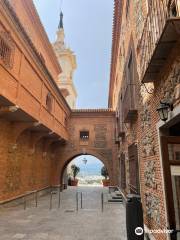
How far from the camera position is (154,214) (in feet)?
16.2

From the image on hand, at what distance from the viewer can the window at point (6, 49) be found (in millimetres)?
7480

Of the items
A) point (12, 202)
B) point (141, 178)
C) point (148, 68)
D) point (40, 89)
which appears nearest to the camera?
point (148, 68)

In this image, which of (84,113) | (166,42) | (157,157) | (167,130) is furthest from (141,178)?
(84,113)

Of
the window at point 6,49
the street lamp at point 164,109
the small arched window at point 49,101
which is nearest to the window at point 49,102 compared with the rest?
the small arched window at point 49,101

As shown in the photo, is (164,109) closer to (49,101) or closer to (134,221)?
(134,221)

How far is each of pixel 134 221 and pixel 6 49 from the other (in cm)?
736

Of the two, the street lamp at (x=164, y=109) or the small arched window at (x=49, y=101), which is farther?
the small arched window at (x=49, y=101)

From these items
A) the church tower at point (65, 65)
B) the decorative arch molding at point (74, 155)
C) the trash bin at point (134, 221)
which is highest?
the church tower at point (65, 65)

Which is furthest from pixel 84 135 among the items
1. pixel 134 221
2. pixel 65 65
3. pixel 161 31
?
pixel 161 31

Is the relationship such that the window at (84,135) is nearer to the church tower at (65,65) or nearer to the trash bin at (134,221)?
the church tower at (65,65)

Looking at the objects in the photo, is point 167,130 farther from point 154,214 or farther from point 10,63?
point 10,63

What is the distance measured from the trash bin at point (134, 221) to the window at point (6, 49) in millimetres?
6482

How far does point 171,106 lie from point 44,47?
16513 millimetres

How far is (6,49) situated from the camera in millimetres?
7840
